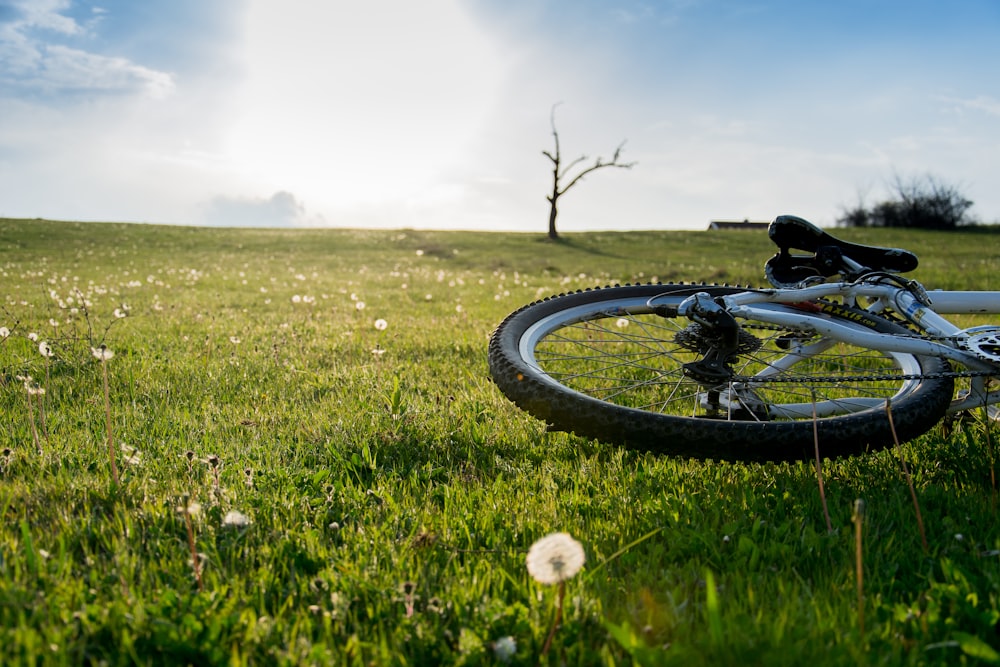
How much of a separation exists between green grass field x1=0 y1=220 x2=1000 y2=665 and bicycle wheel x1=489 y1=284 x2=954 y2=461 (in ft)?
0.83

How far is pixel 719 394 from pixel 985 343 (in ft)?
4.01

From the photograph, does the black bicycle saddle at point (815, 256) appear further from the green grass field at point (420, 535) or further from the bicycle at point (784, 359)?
the green grass field at point (420, 535)

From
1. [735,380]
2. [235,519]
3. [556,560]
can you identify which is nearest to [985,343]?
[735,380]

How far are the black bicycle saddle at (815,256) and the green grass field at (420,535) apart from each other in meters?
1.02

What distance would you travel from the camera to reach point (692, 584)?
215 centimetres

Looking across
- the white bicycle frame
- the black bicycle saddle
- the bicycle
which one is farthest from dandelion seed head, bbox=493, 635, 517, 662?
the black bicycle saddle

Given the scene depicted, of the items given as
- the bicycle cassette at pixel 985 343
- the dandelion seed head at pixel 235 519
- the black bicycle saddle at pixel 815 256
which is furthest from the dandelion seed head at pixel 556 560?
the black bicycle saddle at pixel 815 256

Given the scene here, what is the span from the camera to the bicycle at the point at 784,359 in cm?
284

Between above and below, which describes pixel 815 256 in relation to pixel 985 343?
above

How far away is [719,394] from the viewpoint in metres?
3.63

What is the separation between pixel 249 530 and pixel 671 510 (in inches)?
63.6

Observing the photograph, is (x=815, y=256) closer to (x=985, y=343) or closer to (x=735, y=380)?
(x=985, y=343)

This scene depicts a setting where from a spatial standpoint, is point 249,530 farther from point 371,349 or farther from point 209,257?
point 209,257

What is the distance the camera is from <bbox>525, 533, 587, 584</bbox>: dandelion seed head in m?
1.52
